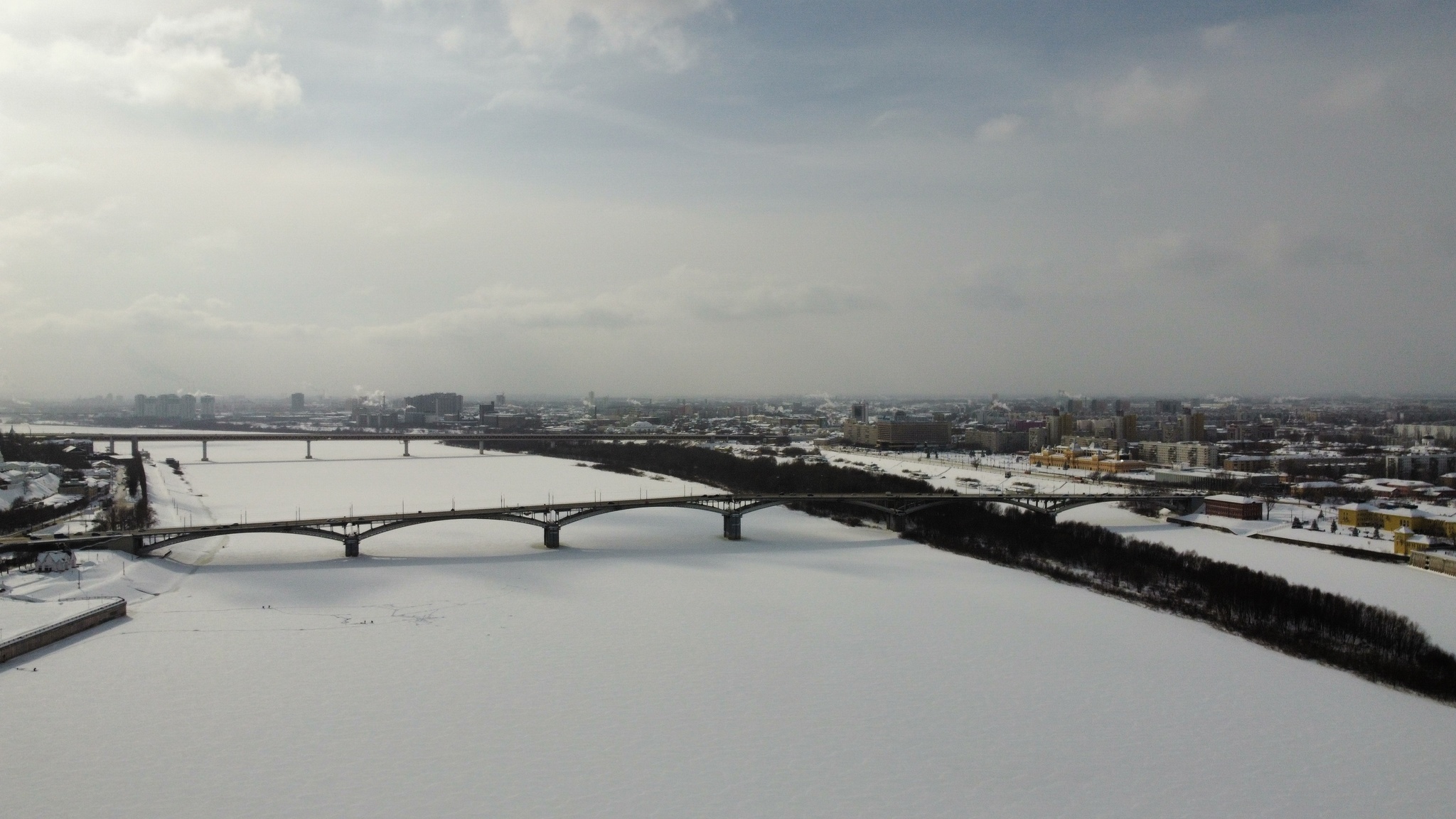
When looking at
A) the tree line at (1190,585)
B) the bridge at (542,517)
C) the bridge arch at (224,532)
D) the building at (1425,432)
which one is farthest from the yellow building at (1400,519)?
the building at (1425,432)

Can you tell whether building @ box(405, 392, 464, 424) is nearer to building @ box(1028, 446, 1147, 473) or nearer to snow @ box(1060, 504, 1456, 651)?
building @ box(1028, 446, 1147, 473)

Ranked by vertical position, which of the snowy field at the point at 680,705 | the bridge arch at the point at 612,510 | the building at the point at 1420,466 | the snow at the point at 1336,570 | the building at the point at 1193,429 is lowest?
the snow at the point at 1336,570

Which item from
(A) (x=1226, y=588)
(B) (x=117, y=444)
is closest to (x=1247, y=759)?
(A) (x=1226, y=588)

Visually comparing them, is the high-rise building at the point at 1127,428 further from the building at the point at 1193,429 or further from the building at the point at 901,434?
the building at the point at 901,434

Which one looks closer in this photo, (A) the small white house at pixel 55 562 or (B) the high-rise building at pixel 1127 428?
(A) the small white house at pixel 55 562

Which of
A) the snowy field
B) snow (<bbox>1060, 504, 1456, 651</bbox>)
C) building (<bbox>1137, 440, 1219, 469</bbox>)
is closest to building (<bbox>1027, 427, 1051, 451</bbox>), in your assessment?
building (<bbox>1137, 440, 1219, 469</bbox>)

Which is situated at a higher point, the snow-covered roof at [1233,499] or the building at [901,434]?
the building at [901,434]

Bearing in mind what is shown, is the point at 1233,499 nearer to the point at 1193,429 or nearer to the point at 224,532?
the point at 224,532
